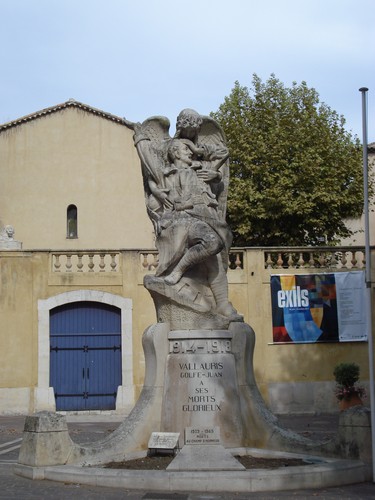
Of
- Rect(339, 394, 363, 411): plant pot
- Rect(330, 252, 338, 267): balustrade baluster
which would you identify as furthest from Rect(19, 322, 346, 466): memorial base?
Rect(330, 252, 338, 267): balustrade baluster

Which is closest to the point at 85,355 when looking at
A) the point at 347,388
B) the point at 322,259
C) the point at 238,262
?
the point at 238,262

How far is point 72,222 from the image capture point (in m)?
35.8

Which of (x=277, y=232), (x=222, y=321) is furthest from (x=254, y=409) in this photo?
(x=277, y=232)

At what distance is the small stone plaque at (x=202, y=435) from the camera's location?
10.4 metres

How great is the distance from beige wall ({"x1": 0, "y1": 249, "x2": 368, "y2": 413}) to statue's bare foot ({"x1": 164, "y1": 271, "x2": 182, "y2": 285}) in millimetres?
13012

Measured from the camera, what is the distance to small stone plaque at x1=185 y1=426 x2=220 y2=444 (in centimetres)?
1037

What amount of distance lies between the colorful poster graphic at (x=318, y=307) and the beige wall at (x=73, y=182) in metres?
11.9

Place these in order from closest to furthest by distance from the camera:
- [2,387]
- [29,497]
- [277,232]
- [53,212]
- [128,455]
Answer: [29,497] → [128,455] → [2,387] → [277,232] → [53,212]

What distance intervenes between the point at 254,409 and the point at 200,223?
2742 millimetres

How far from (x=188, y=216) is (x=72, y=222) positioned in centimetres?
2473

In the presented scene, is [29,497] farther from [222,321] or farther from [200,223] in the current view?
[200,223]

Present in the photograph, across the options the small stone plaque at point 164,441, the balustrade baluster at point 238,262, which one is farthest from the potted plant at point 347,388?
the small stone plaque at point 164,441

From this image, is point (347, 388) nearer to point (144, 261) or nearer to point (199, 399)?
point (144, 261)

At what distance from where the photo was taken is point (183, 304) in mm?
11242
